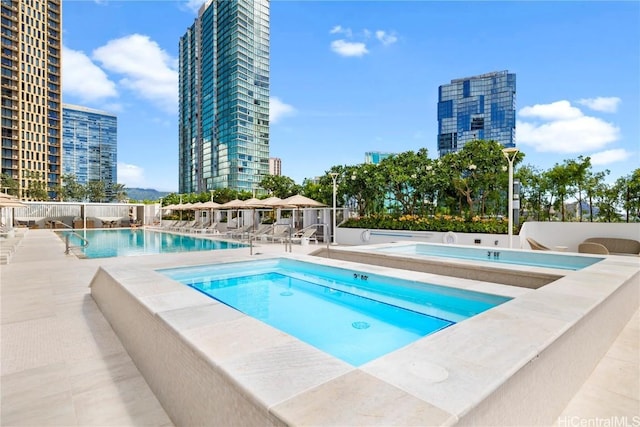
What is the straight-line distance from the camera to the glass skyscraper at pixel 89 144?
325 feet

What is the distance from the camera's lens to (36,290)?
17.5 feet

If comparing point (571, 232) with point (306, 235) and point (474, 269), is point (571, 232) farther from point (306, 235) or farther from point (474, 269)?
point (306, 235)

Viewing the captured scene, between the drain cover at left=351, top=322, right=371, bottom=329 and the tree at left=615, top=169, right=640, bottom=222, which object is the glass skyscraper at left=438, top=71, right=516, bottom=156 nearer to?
the tree at left=615, top=169, right=640, bottom=222

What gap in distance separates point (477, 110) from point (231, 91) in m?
57.7

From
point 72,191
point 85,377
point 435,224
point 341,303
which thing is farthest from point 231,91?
point 85,377

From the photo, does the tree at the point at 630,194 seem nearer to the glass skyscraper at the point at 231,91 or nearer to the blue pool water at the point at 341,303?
the blue pool water at the point at 341,303

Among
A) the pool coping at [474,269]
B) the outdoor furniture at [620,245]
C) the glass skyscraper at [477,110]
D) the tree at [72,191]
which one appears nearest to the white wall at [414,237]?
the outdoor furniture at [620,245]

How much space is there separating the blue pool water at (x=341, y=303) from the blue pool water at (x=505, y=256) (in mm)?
2587

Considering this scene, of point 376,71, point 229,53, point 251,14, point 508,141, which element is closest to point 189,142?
point 229,53

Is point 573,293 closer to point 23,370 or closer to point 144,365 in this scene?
point 144,365

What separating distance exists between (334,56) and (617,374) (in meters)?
21.6

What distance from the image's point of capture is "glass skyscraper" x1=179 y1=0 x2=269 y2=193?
223ft

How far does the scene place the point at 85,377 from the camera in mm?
2648

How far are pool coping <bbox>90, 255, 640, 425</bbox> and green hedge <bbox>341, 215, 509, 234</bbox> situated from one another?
7.41 metres
